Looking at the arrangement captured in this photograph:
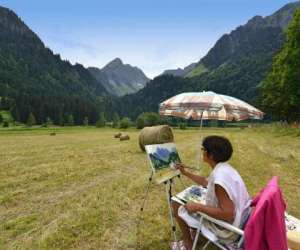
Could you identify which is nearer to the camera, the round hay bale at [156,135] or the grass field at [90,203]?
the grass field at [90,203]

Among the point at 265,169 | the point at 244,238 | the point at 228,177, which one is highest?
the point at 228,177

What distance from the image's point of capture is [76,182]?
36.5ft

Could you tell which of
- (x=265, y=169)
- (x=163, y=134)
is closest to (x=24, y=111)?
(x=163, y=134)

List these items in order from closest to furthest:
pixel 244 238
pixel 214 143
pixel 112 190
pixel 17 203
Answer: pixel 244 238, pixel 214 143, pixel 17 203, pixel 112 190

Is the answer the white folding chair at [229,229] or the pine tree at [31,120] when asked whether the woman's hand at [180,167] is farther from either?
the pine tree at [31,120]

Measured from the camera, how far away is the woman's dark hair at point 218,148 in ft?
15.0

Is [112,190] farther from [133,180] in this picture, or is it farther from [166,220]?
[166,220]

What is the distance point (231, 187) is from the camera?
4.30 meters

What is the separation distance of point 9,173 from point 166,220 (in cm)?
865

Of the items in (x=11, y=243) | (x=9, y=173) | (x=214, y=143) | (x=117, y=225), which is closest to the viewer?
(x=214, y=143)

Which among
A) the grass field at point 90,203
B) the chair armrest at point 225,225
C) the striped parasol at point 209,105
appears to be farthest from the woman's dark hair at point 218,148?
the grass field at point 90,203

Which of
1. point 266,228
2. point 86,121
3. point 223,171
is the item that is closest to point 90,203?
point 223,171

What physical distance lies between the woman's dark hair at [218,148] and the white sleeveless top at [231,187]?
0.11m

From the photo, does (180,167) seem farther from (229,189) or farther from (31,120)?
(31,120)
